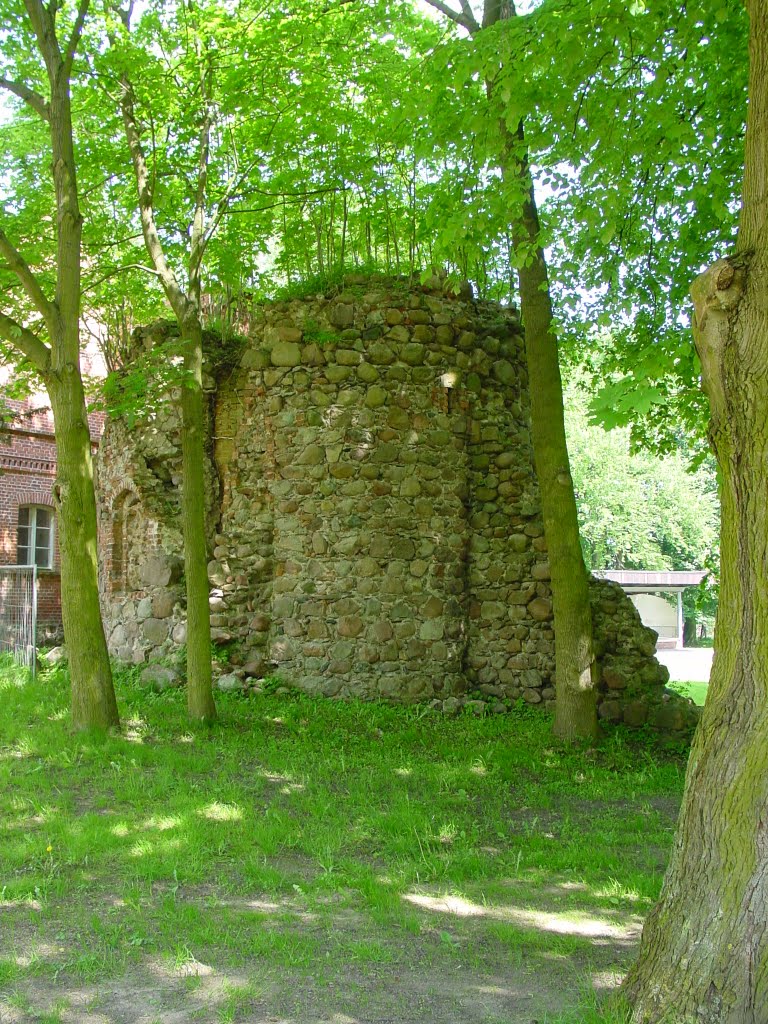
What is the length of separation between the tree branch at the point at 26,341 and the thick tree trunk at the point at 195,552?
4.36 feet

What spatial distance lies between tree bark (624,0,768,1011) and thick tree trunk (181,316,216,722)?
6.20 metres

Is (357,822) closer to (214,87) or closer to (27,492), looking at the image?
(214,87)

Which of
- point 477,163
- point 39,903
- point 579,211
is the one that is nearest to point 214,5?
point 477,163

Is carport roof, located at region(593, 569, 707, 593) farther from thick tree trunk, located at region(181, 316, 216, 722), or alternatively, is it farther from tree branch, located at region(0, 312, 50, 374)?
tree branch, located at region(0, 312, 50, 374)

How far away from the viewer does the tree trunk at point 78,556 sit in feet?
26.9

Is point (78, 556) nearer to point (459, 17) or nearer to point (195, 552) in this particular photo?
point (195, 552)

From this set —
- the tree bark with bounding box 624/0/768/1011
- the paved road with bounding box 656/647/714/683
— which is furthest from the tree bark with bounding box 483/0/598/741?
the paved road with bounding box 656/647/714/683

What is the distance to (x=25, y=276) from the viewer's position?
8.11 m

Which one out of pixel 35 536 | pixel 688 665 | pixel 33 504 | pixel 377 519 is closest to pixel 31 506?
pixel 33 504

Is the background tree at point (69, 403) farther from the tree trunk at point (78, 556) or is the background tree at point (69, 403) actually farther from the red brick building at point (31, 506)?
the red brick building at point (31, 506)

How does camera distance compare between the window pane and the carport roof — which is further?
the carport roof

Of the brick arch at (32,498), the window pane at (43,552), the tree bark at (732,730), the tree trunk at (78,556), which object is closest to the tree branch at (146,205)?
the tree trunk at (78,556)

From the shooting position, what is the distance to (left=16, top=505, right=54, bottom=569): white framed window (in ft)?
65.2

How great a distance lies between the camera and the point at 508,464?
11.2 metres
